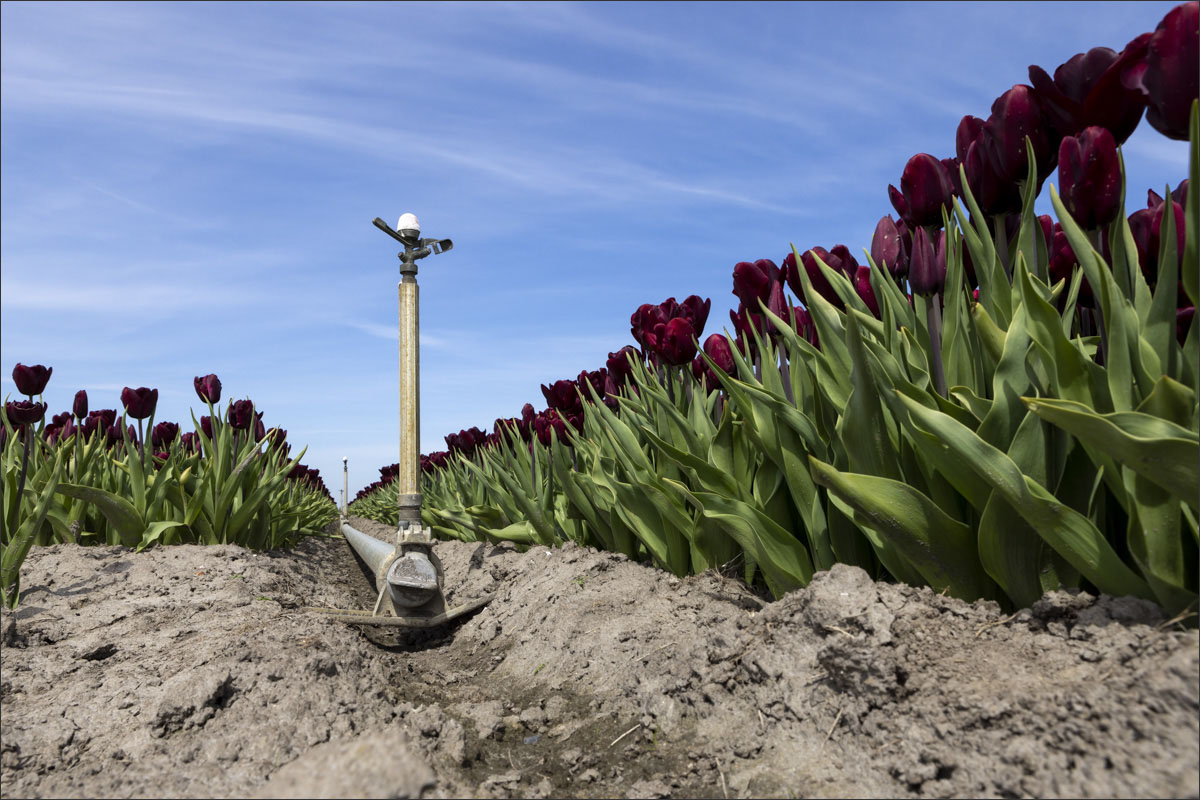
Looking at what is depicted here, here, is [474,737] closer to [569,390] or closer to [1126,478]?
[1126,478]

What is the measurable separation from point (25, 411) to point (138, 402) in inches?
69.7

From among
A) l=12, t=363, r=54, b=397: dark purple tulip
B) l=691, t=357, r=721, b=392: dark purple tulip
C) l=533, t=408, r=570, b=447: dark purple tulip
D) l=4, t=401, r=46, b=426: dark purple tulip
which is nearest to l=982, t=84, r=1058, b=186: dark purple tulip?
l=691, t=357, r=721, b=392: dark purple tulip

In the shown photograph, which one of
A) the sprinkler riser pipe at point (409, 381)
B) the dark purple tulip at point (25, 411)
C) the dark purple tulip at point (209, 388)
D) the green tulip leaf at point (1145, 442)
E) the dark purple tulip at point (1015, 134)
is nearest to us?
the green tulip leaf at point (1145, 442)

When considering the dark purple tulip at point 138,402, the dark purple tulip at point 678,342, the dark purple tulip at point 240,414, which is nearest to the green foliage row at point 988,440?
the dark purple tulip at point 678,342

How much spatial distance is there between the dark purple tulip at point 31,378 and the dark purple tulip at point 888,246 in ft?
14.6

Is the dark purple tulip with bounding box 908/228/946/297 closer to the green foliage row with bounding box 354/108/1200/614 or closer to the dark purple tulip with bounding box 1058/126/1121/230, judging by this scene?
the green foliage row with bounding box 354/108/1200/614

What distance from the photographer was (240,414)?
599 cm

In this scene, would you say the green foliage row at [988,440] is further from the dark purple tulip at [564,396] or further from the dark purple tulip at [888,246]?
the dark purple tulip at [564,396]

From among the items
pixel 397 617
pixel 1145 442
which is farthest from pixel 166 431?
pixel 1145 442

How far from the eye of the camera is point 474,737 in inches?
90.0

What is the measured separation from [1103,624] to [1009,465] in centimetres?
37

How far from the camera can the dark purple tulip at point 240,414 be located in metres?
5.97

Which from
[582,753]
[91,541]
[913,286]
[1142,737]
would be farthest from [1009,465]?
[91,541]

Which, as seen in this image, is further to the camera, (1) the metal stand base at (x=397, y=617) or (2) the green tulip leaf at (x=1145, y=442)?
(1) the metal stand base at (x=397, y=617)
